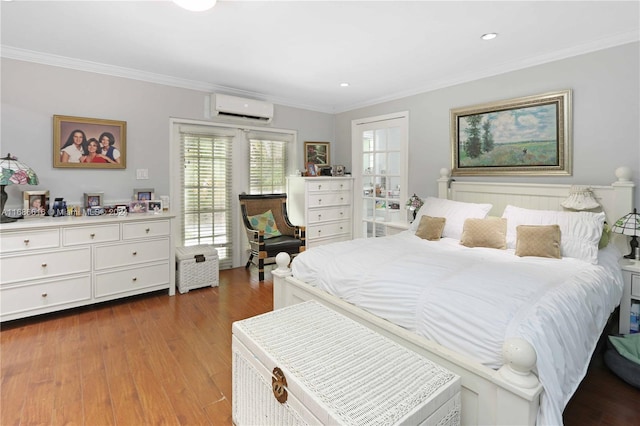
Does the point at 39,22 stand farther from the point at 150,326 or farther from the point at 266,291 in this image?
the point at 266,291

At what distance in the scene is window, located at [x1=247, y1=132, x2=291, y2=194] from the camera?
4777 millimetres

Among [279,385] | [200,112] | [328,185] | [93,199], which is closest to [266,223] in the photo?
[328,185]

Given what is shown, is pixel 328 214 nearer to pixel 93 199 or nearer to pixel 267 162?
pixel 267 162

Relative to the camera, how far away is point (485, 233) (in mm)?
2857

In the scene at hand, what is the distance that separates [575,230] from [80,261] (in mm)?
4204

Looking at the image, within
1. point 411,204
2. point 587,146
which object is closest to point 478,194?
point 411,204

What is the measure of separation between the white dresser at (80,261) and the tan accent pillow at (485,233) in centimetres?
299

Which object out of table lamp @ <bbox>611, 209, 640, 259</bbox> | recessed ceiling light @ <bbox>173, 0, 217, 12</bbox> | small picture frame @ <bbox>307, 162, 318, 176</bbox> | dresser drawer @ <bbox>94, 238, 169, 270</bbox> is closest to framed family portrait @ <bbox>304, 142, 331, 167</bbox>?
small picture frame @ <bbox>307, 162, 318, 176</bbox>

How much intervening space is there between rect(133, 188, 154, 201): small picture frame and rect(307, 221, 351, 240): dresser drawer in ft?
6.72

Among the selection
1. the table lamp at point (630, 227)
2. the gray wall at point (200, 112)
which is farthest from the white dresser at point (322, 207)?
the table lamp at point (630, 227)

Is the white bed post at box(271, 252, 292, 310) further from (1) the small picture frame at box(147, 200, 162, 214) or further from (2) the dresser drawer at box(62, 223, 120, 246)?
(1) the small picture frame at box(147, 200, 162, 214)

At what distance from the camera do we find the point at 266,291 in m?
3.80

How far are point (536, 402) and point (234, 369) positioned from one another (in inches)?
53.0

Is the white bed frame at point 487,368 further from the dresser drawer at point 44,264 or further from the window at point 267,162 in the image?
the window at point 267,162
